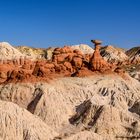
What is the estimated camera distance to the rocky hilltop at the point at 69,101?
3753 centimetres

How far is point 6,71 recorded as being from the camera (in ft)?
193

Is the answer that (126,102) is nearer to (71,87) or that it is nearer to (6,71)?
(71,87)

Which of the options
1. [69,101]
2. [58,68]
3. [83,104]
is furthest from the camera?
[58,68]

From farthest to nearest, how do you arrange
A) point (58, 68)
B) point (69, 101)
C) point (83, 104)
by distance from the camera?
1. point (58, 68)
2. point (69, 101)
3. point (83, 104)

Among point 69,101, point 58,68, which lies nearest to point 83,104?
point 69,101

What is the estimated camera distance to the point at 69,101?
5016cm

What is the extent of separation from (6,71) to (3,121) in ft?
73.4

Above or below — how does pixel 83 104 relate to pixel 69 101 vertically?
below

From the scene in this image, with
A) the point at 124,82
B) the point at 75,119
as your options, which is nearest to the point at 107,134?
the point at 75,119

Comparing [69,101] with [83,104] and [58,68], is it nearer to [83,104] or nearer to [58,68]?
[83,104]

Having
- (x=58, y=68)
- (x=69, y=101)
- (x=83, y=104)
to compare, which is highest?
(x=58, y=68)

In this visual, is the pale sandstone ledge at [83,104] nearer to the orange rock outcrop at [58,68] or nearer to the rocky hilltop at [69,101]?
the rocky hilltop at [69,101]

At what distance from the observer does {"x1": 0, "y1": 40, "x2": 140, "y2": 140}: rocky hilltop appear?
123 ft

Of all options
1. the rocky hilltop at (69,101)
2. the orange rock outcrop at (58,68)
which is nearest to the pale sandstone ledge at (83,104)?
the rocky hilltop at (69,101)
